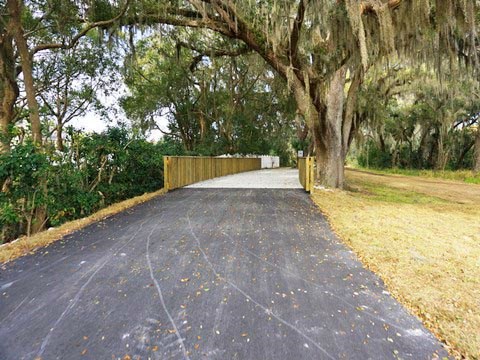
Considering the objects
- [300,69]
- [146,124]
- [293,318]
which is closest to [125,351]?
[293,318]

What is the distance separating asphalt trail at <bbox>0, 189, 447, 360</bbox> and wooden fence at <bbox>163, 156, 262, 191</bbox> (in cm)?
432

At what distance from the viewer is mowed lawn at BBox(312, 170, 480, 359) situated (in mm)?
2012

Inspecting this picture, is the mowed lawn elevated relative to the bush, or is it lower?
lower

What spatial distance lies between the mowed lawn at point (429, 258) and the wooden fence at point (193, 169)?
176 inches

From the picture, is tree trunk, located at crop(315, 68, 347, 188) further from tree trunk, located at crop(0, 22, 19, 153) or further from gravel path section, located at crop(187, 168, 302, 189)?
tree trunk, located at crop(0, 22, 19, 153)

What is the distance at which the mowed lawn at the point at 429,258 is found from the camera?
2012 millimetres

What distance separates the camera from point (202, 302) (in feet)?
7.45

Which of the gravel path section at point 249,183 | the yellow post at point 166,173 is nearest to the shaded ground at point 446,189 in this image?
the gravel path section at point 249,183

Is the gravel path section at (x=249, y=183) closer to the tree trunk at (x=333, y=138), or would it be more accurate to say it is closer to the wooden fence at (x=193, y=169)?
the wooden fence at (x=193, y=169)

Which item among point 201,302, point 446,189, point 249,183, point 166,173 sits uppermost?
point 166,173

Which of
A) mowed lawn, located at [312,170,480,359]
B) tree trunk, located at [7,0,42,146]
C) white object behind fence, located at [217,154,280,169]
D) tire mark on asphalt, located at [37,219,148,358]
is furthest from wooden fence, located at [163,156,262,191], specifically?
white object behind fence, located at [217,154,280,169]

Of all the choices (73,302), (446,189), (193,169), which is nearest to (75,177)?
(73,302)

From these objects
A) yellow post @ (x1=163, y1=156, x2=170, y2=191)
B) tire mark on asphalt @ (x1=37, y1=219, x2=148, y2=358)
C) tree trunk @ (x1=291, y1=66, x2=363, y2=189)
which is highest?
tree trunk @ (x1=291, y1=66, x2=363, y2=189)

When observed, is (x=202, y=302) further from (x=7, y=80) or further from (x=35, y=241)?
(x=7, y=80)
